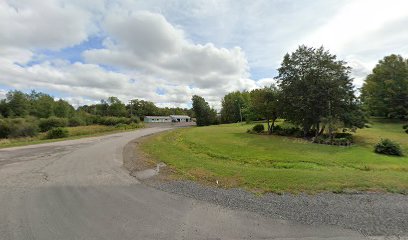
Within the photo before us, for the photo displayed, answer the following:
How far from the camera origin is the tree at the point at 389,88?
44.1 metres

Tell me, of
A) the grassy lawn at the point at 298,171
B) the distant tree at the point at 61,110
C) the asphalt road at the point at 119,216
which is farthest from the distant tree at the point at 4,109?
the asphalt road at the point at 119,216

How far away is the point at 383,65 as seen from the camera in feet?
162

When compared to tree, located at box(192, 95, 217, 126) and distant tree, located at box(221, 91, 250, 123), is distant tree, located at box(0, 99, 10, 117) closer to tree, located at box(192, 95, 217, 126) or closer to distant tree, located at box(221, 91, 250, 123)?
tree, located at box(192, 95, 217, 126)

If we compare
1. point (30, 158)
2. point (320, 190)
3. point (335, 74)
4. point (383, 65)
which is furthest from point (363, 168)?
point (383, 65)

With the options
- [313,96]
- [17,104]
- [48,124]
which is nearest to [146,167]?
[313,96]

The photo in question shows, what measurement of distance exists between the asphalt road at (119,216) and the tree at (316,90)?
19085 millimetres

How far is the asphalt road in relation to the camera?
4.67 metres

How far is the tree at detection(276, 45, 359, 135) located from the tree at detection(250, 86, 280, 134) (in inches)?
65.6

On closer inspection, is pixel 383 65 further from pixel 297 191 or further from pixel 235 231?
pixel 235 231

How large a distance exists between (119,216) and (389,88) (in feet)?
180

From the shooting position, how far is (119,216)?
5500 mm

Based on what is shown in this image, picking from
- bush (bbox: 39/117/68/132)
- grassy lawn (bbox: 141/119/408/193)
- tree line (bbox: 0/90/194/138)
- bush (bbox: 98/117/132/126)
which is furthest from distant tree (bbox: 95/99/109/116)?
grassy lawn (bbox: 141/119/408/193)

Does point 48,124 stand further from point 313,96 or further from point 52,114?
point 313,96

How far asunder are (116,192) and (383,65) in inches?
2365
